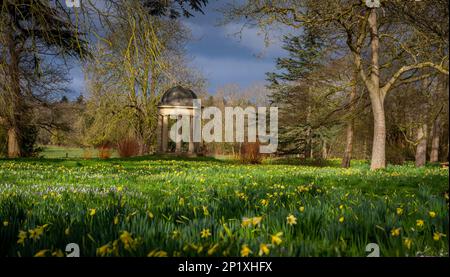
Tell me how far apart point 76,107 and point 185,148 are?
40.5 ft

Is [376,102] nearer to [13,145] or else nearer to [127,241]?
[127,241]

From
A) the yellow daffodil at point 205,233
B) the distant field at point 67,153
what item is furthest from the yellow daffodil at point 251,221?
the distant field at point 67,153

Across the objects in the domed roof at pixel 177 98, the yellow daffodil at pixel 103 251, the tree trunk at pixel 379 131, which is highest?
the domed roof at pixel 177 98

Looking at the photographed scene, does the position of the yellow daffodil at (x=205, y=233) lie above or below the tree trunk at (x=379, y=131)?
below

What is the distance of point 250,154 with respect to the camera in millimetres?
21594

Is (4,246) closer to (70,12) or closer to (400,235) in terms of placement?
(400,235)

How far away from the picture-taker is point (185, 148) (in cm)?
3575

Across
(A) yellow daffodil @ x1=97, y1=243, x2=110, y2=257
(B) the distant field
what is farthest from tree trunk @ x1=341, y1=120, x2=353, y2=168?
(A) yellow daffodil @ x1=97, y1=243, x2=110, y2=257

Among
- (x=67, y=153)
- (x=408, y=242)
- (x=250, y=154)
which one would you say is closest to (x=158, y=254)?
(x=408, y=242)

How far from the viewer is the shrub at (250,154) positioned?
21.4 meters

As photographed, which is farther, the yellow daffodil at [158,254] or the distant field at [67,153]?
the distant field at [67,153]

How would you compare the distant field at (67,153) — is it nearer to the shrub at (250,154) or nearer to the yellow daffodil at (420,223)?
the shrub at (250,154)
